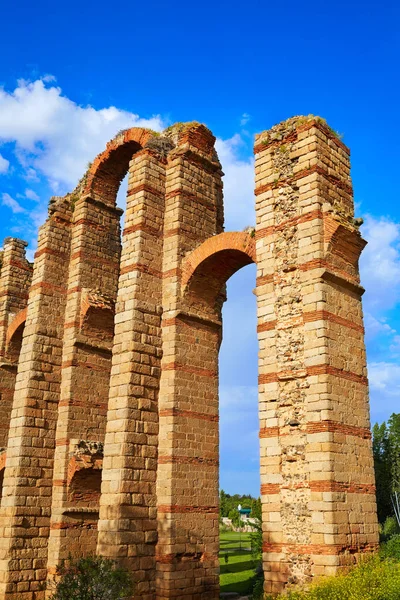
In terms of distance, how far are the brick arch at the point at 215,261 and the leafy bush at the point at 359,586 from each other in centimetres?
644

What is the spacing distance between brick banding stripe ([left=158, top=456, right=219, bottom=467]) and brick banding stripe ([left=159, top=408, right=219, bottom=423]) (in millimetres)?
855

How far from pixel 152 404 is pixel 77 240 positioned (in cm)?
Answer: 639

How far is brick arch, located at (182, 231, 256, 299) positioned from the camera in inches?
504

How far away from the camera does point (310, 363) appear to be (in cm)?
1016

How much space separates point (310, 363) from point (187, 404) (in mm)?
3579

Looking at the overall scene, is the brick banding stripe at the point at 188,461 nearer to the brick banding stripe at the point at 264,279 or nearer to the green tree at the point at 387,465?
the brick banding stripe at the point at 264,279

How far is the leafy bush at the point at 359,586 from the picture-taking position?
8.08 m

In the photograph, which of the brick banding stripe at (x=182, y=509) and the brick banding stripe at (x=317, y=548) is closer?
the brick banding stripe at (x=317, y=548)

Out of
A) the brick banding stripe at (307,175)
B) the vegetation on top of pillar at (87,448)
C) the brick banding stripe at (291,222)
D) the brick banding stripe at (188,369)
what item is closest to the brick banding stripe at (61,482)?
the vegetation on top of pillar at (87,448)

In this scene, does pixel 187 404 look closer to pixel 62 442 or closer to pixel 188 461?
pixel 188 461

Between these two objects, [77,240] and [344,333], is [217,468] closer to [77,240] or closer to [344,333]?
[344,333]

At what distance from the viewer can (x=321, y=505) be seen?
9320 millimetres

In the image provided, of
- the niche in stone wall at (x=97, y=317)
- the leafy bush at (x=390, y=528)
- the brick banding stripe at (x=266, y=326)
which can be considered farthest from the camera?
the leafy bush at (x=390, y=528)

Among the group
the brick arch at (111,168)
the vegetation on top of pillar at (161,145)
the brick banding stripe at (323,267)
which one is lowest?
the brick banding stripe at (323,267)
